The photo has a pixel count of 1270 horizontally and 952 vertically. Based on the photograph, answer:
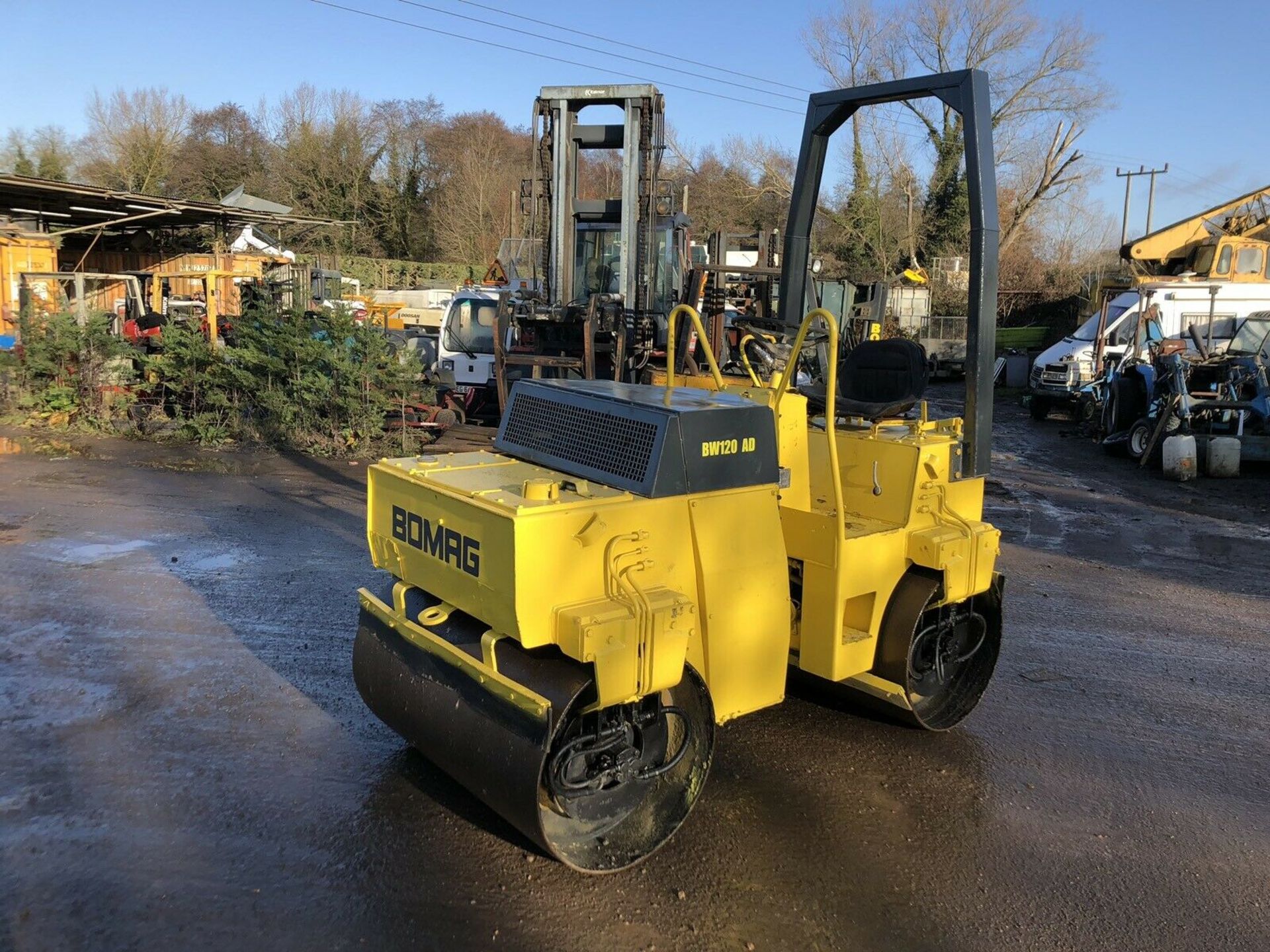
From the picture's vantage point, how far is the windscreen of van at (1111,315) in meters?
18.4

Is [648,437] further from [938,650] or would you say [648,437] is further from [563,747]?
[938,650]

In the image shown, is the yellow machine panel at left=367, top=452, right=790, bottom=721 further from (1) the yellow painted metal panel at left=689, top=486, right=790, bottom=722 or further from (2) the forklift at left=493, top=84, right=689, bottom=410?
(2) the forklift at left=493, top=84, right=689, bottom=410

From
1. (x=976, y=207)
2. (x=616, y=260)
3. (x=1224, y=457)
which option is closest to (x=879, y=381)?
(x=976, y=207)

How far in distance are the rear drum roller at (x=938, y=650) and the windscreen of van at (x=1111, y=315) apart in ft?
51.0

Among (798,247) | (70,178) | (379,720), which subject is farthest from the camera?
(70,178)

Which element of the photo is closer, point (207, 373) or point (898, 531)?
point (898, 531)

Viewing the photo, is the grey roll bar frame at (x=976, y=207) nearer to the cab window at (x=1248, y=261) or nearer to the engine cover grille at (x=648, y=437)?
the engine cover grille at (x=648, y=437)

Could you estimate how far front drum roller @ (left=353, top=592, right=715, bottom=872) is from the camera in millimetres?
3172

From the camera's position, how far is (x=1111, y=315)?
18.4 meters

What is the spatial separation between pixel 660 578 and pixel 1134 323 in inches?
692

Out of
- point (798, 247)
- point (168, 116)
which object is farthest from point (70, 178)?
point (798, 247)

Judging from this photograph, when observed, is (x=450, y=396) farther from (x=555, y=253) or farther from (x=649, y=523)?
(x=649, y=523)

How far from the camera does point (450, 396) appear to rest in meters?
13.9

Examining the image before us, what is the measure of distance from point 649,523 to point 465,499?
0.64m
